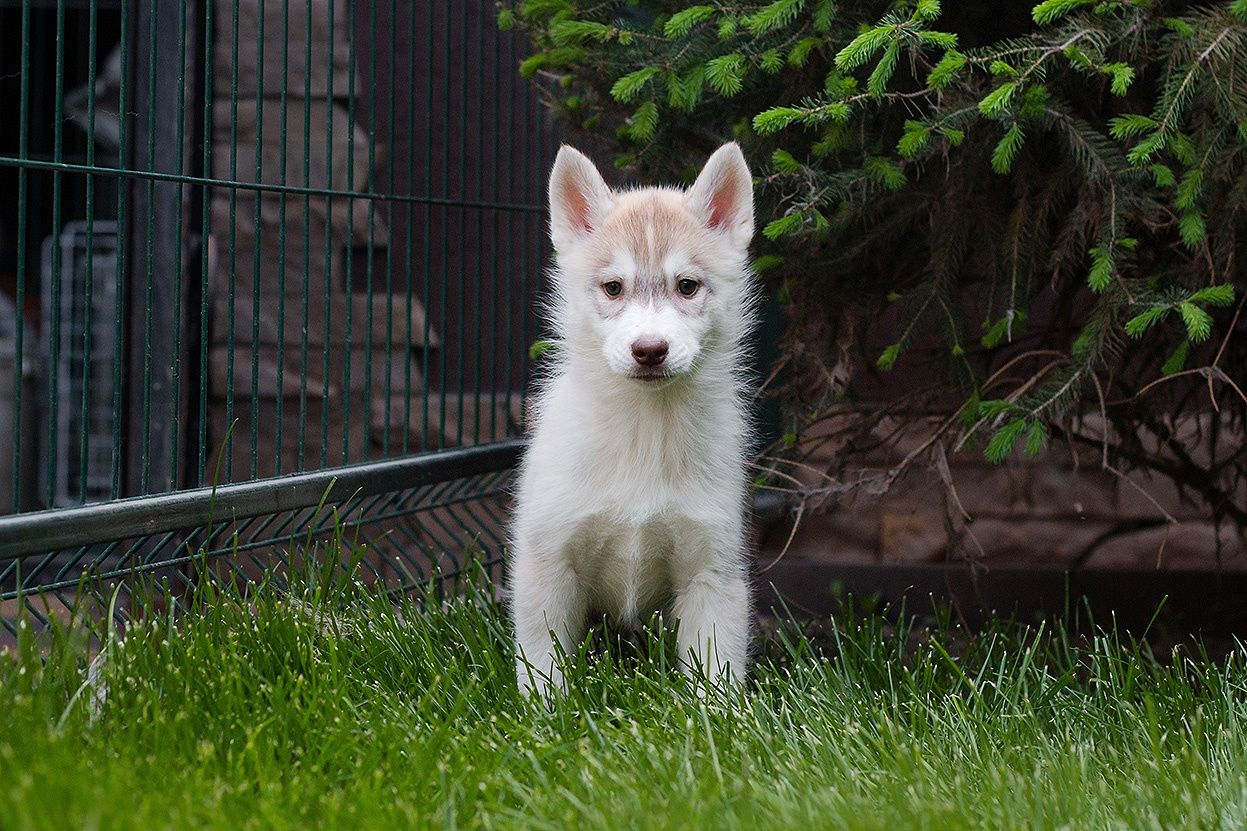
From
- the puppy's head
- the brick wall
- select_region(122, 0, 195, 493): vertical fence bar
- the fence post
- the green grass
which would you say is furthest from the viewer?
the brick wall

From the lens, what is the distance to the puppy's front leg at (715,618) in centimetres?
359

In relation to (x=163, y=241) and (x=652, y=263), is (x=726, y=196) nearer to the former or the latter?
(x=652, y=263)

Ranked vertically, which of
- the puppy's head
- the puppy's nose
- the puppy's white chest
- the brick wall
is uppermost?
the puppy's head

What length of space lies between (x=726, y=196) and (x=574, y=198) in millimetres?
448

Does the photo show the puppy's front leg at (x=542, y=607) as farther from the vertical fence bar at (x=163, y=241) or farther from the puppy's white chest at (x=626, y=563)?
the vertical fence bar at (x=163, y=241)

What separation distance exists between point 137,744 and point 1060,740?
6.80ft

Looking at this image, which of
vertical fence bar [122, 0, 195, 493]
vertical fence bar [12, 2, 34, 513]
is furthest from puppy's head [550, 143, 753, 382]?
vertical fence bar [12, 2, 34, 513]

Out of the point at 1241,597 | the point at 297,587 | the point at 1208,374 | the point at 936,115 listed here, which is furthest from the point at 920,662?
the point at 1241,597

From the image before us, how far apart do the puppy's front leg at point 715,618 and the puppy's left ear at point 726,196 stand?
0.97m

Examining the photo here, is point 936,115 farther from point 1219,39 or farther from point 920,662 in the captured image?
point 920,662

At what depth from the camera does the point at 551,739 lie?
3.00 metres

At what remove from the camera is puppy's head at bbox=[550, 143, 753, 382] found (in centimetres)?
345

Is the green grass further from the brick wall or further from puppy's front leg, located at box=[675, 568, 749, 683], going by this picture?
the brick wall

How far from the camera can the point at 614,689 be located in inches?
130
